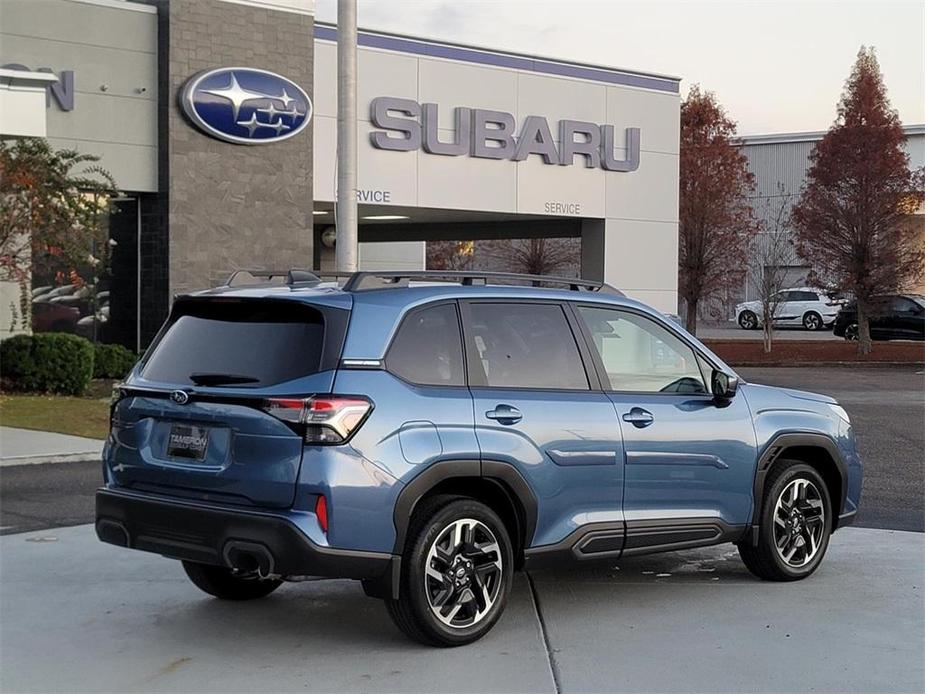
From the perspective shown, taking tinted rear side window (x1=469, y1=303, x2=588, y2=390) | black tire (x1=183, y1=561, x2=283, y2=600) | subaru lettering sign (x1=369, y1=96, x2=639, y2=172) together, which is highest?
subaru lettering sign (x1=369, y1=96, x2=639, y2=172)

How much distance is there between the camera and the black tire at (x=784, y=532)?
8.05m

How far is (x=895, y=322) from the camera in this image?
145 ft

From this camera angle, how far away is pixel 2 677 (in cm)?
613

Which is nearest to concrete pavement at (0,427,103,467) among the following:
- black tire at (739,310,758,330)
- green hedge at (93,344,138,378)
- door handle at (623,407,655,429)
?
green hedge at (93,344,138,378)

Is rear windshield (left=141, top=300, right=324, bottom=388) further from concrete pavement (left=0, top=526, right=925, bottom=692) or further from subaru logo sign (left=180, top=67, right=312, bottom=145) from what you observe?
subaru logo sign (left=180, top=67, right=312, bottom=145)

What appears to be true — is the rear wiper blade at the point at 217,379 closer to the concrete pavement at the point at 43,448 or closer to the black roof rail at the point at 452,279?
the black roof rail at the point at 452,279

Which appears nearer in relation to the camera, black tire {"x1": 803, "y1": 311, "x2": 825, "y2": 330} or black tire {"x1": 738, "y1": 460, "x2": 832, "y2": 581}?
black tire {"x1": 738, "y1": 460, "x2": 832, "y2": 581}

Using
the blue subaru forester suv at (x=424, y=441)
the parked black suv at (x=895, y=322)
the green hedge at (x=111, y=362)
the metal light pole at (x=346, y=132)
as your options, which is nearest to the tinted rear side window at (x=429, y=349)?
the blue subaru forester suv at (x=424, y=441)

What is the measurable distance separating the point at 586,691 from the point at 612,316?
2435 millimetres

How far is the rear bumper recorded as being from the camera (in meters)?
6.02

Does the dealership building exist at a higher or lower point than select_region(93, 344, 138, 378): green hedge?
higher

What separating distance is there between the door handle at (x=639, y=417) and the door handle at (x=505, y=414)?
76cm

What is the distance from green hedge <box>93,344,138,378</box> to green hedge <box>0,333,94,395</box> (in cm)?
157

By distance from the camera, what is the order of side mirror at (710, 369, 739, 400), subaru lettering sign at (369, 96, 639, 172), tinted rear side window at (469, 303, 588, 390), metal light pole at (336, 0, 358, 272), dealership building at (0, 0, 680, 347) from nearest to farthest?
tinted rear side window at (469, 303, 588, 390)
side mirror at (710, 369, 739, 400)
metal light pole at (336, 0, 358, 272)
dealership building at (0, 0, 680, 347)
subaru lettering sign at (369, 96, 639, 172)
